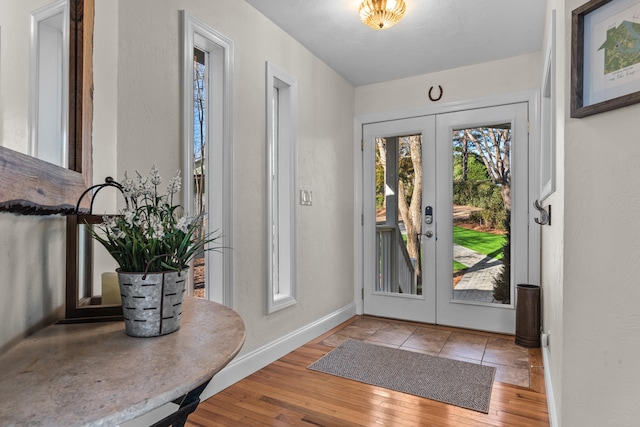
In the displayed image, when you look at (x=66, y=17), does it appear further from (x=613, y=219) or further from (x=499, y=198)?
(x=499, y=198)

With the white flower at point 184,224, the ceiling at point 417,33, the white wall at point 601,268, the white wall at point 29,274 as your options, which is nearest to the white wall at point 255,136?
the ceiling at point 417,33

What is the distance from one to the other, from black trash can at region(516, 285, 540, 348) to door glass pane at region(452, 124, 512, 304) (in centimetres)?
30

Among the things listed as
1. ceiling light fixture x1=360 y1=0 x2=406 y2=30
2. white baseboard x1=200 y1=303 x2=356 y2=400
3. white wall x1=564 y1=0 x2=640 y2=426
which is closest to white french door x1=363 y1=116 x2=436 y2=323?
white baseboard x1=200 y1=303 x2=356 y2=400

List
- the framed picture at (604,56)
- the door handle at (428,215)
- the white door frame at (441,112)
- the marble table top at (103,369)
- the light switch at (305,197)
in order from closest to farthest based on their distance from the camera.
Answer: the marble table top at (103,369), the framed picture at (604,56), the light switch at (305,197), the white door frame at (441,112), the door handle at (428,215)

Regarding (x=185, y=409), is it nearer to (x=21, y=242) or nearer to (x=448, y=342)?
(x=21, y=242)

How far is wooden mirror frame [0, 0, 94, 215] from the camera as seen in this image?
2.56ft

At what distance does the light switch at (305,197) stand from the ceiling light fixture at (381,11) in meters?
1.31

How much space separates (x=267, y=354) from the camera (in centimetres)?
253

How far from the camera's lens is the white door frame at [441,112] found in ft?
10.2

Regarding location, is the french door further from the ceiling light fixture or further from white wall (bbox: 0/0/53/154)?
white wall (bbox: 0/0/53/154)

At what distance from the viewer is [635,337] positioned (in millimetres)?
1246

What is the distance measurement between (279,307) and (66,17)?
2049 millimetres

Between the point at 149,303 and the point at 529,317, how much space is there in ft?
9.67

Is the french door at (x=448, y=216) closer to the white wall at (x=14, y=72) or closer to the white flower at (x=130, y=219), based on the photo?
the white flower at (x=130, y=219)
